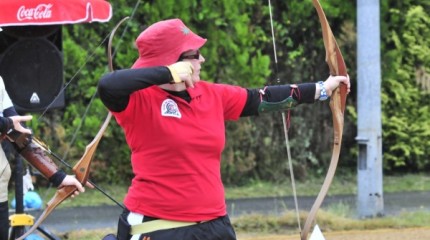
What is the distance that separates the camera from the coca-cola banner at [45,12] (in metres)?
7.34

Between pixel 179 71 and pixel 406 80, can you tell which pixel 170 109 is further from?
pixel 406 80

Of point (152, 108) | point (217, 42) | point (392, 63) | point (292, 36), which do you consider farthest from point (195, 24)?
point (152, 108)

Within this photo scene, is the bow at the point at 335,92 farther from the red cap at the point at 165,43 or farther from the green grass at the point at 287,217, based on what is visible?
the green grass at the point at 287,217

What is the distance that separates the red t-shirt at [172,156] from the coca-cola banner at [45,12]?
3734 millimetres

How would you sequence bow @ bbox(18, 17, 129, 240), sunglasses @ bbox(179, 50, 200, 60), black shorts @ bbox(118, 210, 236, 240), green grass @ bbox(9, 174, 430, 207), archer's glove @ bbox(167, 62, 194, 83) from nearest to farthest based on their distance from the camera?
1. archer's glove @ bbox(167, 62, 194, 83)
2. black shorts @ bbox(118, 210, 236, 240)
3. sunglasses @ bbox(179, 50, 200, 60)
4. bow @ bbox(18, 17, 129, 240)
5. green grass @ bbox(9, 174, 430, 207)

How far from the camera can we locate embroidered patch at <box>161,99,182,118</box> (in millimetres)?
3826

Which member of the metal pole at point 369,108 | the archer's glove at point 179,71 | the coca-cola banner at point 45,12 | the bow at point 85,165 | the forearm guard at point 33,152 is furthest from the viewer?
the metal pole at point 369,108

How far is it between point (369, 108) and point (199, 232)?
6088 mm

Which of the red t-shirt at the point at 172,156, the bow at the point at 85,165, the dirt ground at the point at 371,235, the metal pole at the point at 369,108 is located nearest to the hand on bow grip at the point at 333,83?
the red t-shirt at the point at 172,156

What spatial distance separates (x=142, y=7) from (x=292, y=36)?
2.70 meters

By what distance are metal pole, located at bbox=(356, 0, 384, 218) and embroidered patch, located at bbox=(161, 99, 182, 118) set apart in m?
6.05

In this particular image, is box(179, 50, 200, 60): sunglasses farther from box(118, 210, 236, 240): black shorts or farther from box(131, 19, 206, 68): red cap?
box(118, 210, 236, 240): black shorts

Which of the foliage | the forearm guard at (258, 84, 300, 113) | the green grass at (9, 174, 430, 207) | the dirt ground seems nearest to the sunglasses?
the forearm guard at (258, 84, 300, 113)

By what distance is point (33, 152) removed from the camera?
524 cm
